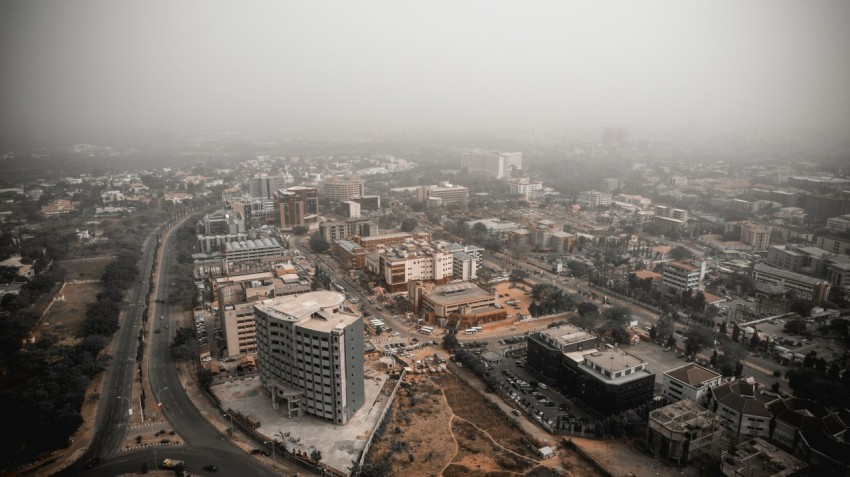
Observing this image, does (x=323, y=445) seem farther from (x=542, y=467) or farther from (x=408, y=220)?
(x=408, y=220)

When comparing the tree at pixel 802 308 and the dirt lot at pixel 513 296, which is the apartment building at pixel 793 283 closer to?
the tree at pixel 802 308

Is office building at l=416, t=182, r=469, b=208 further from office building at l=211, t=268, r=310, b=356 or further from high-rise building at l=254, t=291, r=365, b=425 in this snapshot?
high-rise building at l=254, t=291, r=365, b=425

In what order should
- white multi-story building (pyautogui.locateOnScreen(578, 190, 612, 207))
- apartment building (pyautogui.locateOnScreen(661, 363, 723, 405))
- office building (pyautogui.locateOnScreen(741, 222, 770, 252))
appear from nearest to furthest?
apartment building (pyautogui.locateOnScreen(661, 363, 723, 405))
office building (pyautogui.locateOnScreen(741, 222, 770, 252))
white multi-story building (pyautogui.locateOnScreen(578, 190, 612, 207))

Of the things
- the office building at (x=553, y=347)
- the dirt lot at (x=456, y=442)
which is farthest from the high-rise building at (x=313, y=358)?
the office building at (x=553, y=347)

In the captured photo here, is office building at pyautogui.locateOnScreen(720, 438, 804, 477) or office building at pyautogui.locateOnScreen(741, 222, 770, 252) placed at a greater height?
office building at pyautogui.locateOnScreen(741, 222, 770, 252)

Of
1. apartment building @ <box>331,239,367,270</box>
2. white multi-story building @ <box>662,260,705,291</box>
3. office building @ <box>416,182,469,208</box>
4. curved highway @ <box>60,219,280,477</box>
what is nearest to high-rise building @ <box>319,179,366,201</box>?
Answer: office building @ <box>416,182,469,208</box>

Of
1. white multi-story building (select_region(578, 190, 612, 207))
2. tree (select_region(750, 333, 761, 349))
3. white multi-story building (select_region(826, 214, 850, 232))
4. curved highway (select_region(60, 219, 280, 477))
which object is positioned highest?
white multi-story building (select_region(826, 214, 850, 232))
